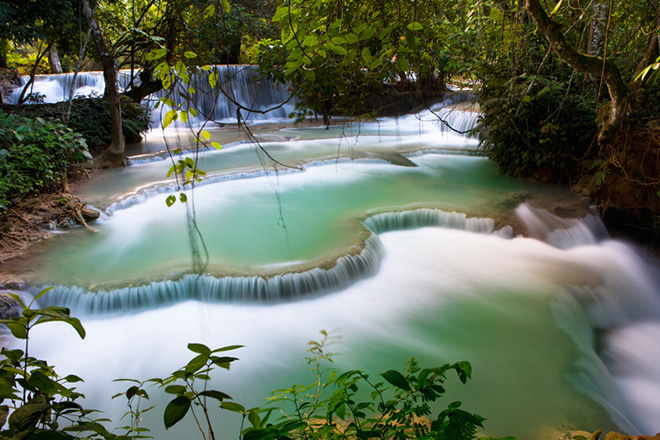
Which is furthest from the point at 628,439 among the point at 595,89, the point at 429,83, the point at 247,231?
the point at 429,83

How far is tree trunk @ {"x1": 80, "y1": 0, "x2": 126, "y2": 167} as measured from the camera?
7.16 meters

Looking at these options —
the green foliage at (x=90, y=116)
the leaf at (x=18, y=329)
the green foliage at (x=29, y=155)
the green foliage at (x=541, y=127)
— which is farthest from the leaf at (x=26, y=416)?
the green foliage at (x=90, y=116)

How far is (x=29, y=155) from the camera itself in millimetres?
5766

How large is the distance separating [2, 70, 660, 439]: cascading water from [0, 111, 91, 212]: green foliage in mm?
695

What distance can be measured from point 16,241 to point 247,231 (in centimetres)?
276

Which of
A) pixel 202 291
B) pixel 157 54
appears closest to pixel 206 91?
pixel 202 291

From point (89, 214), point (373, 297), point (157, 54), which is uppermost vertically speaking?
point (157, 54)

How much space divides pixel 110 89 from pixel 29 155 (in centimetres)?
242

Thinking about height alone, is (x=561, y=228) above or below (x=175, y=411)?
below

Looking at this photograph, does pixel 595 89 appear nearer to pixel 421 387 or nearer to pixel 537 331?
pixel 537 331

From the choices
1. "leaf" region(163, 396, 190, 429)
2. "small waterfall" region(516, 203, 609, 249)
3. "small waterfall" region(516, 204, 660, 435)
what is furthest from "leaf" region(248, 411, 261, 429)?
"small waterfall" region(516, 203, 609, 249)

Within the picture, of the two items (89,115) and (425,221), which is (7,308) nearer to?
(425,221)

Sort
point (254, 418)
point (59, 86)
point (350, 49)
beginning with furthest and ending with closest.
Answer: point (59, 86), point (350, 49), point (254, 418)

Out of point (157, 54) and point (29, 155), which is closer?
point (157, 54)
